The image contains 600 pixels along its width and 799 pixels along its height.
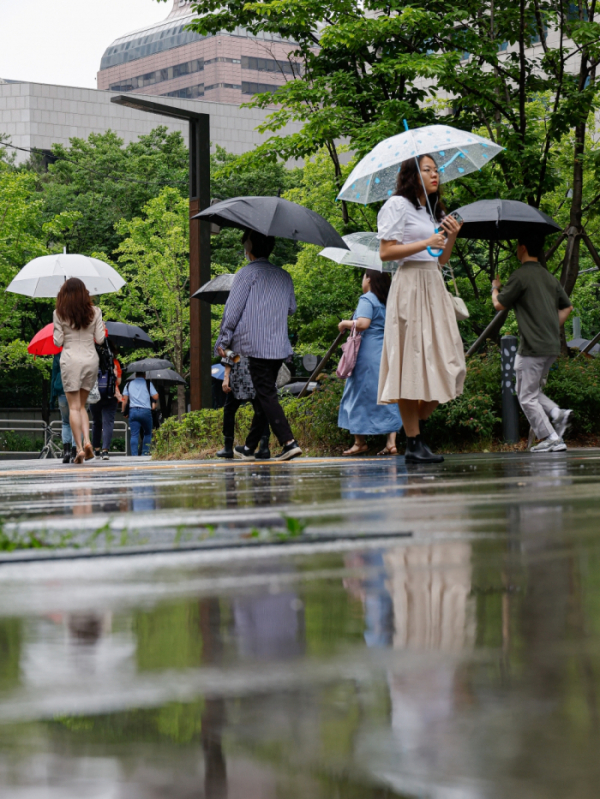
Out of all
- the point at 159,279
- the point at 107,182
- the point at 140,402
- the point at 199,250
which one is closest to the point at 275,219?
the point at 199,250

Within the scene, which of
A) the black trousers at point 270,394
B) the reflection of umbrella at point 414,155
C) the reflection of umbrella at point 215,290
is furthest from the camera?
the reflection of umbrella at point 215,290

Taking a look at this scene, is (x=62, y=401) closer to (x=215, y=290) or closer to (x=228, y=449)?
(x=215, y=290)

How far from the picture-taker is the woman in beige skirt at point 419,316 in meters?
7.11

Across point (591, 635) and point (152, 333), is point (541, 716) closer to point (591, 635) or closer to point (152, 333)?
point (591, 635)

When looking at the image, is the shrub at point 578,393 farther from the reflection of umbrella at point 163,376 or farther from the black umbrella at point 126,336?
the reflection of umbrella at point 163,376

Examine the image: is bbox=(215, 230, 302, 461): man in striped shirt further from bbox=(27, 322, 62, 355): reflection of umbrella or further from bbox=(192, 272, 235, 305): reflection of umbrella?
bbox=(27, 322, 62, 355): reflection of umbrella

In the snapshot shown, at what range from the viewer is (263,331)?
910cm

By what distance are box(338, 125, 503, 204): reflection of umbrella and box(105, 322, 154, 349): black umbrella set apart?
41.8 feet

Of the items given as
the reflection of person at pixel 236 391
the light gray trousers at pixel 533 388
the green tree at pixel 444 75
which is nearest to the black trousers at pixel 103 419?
the green tree at pixel 444 75

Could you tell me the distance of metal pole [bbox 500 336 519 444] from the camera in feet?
39.7

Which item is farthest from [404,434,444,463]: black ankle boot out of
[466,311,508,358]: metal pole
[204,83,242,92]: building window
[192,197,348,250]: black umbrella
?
[204,83,242,92]: building window

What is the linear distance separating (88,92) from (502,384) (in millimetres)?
85840

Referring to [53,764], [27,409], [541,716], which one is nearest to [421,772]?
[541,716]

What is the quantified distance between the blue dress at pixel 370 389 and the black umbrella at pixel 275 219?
1366 millimetres
